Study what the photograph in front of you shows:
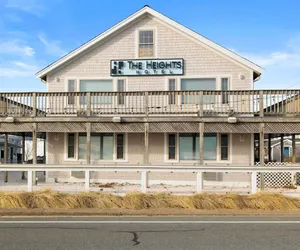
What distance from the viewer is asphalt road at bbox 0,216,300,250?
21.3 ft

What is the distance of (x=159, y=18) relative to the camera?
1875 cm

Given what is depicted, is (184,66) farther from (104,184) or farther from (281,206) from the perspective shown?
(281,206)

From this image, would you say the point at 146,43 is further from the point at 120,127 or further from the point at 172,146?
the point at 172,146

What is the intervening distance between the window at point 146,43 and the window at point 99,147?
4.51 metres

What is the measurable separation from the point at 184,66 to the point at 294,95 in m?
5.43

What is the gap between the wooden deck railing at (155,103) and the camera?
1614 centimetres

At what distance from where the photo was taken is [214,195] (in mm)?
10812

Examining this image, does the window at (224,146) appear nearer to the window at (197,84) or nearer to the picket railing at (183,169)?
the window at (197,84)

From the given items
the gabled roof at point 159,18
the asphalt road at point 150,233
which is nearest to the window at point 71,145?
the gabled roof at point 159,18

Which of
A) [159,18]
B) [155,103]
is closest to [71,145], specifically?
[155,103]

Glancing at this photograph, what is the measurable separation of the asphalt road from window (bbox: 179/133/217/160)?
354 inches

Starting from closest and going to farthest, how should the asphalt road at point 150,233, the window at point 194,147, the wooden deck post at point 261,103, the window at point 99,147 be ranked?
the asphalt road at point 150,233 < the wooden deck post at point 261,103 < the window at point 194,147 < the window at point 99,147

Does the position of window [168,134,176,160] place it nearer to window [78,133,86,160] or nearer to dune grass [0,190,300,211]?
window [78,133,86,160]

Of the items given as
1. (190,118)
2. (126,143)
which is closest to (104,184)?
(126,143)
